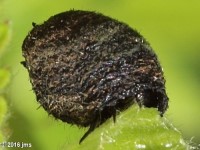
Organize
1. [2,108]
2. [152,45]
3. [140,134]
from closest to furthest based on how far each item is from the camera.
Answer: [140,134], [2,108], [152,45]

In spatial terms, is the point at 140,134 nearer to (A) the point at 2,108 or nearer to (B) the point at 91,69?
(B) the point at 91,69

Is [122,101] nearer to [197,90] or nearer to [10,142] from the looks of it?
[10,142]

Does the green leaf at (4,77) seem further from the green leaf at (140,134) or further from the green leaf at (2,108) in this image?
the green leaf at (140,134)

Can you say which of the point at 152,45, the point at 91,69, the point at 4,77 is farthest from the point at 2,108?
the point at 152,45

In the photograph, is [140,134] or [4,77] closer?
[140,134]

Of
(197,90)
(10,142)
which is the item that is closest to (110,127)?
(10,142)

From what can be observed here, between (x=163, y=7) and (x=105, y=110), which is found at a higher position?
(x=163, y=7)

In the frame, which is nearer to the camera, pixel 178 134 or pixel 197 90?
pixel 178 134
